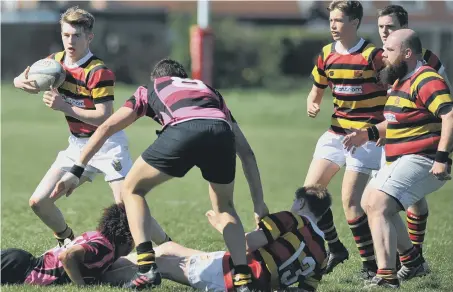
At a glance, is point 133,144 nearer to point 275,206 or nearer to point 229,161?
point 275,206

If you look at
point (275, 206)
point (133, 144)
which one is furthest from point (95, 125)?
point (133, 144)

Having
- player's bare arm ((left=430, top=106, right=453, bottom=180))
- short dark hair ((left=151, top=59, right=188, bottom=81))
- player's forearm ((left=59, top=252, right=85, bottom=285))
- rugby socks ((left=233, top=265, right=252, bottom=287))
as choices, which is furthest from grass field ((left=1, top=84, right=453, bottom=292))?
short dark hair ((left=151, top=59, right=188, bottom=81))

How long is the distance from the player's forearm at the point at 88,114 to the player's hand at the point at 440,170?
260 centimetres

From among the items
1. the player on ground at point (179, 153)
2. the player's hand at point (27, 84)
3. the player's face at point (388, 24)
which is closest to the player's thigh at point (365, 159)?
the player's face at point (388, 24)

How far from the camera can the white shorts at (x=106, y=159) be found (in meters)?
7.35

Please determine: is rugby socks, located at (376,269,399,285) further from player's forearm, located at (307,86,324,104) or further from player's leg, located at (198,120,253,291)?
player's forearm, located at (307,86,324,104)

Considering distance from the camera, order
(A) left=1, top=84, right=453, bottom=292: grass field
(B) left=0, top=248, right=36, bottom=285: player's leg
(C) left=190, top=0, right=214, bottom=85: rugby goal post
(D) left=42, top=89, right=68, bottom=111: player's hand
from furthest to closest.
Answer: (C) left=190, top=0, right=214, bottom=85: rugby goal post, (A) left=1, top=84, right=453, bottom=292: grass field, (D) left=42, top=89, right=68, bottom=111: player's hand, (B) left=0, top=248, right=36, bottom=285: player's leg

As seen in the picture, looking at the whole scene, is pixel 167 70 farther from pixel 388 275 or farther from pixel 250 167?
pixel 388 275

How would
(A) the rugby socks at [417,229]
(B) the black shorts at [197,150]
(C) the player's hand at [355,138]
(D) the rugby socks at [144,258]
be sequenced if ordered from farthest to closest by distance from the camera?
(A) the rugby socks at [417,229]
(C) the player's hand at [355,138]
(D) the rugby socks at [144,258]
(B) the black shorts at [197,150]

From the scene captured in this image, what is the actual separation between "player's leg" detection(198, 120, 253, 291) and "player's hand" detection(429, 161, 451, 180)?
4.54 ft

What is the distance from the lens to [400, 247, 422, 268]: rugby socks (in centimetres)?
706

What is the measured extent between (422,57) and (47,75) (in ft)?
9.92

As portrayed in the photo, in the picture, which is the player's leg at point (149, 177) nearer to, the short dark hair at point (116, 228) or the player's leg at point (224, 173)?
the player's leg at point (224, 173)

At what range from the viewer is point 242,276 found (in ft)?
19.5
